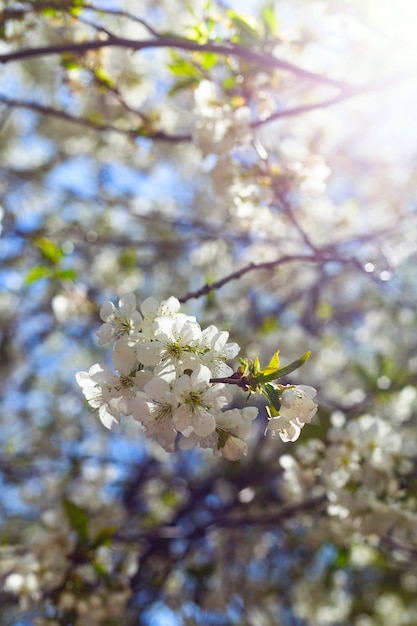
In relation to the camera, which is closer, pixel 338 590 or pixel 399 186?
pixel 399 186

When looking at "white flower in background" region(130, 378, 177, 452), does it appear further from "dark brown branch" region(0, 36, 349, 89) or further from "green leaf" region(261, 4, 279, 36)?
"green leaf" region(261, 4, 279, 36)

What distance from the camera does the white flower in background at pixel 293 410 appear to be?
0.98m

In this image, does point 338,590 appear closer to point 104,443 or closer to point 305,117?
point 104,443

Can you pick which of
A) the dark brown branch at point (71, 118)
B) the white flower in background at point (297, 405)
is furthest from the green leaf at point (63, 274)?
the white flower in background at point (297, 405)

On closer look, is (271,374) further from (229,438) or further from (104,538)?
(104,538)

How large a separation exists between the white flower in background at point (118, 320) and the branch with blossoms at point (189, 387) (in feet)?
0.08

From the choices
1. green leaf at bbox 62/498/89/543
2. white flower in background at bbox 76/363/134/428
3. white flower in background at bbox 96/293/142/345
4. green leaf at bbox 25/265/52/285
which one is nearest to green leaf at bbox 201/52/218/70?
green leaf at bbox 25/265/52/285

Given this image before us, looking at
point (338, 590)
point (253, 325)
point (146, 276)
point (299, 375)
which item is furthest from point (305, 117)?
point (338, 590)

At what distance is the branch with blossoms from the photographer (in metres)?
0.94

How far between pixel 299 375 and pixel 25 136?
413 cm

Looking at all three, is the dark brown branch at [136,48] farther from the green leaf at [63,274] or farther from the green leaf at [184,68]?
the green leaf at [63,274]

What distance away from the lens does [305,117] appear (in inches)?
144

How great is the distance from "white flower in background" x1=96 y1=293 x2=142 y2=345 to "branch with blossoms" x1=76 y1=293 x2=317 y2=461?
2 centimetres

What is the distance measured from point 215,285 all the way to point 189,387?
474mm
